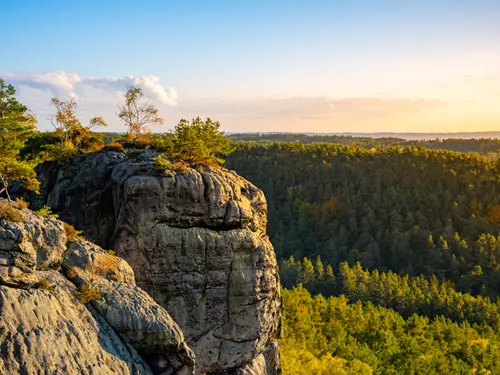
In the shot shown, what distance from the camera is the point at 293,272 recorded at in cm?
9381

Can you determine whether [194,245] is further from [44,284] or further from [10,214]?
[10,214]

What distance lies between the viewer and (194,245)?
21359mm

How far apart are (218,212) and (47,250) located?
9.55 meters

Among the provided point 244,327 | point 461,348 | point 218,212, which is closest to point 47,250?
point 218,212

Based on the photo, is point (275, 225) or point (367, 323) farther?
point (275, 225)

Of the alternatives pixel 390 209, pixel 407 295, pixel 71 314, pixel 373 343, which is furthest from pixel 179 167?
pixel 390 209

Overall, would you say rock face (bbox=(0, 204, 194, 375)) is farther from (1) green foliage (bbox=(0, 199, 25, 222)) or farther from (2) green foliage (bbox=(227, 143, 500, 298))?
(2) green foliage (bbox=(227, 143, 500, 298))

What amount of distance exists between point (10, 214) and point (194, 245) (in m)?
9.51

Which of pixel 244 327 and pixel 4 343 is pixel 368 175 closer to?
pixel 244 327

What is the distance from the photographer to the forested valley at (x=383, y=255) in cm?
5416

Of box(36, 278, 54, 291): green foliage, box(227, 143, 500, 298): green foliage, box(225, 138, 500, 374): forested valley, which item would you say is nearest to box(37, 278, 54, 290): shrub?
box(36, 278, 54, 291): green foliage

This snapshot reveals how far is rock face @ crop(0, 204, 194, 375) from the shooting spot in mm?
11078

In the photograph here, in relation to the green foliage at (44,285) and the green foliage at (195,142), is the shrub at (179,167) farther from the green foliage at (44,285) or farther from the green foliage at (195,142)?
the green foliage at (44,285)

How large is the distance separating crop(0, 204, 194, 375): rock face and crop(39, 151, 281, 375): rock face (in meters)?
4.45
